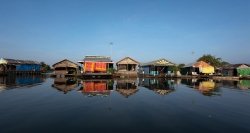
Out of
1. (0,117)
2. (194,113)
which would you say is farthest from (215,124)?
(0,117)

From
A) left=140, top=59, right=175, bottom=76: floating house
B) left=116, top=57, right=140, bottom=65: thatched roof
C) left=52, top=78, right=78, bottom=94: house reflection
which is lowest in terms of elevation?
left=52, top=78, right=78, bottom=94: house reflection

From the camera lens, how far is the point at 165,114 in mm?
14641

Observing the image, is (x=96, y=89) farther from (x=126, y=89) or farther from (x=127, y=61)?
(x=127, y=61)

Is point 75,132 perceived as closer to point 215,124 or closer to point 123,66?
point 215,124

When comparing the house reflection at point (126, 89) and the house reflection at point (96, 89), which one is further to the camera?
the house reflection at point (126, 89)

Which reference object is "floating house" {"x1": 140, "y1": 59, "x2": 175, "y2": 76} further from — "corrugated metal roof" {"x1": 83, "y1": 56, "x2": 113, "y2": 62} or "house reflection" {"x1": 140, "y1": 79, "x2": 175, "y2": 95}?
"house reflection" {"x1": 140, "y1": 79, "x2": 175, "y2": 95}

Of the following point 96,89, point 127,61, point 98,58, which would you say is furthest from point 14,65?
point 96,89

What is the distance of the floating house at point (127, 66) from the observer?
58.2 meters

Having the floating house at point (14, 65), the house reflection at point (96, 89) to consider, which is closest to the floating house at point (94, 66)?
the house reflection at point (96, 89)

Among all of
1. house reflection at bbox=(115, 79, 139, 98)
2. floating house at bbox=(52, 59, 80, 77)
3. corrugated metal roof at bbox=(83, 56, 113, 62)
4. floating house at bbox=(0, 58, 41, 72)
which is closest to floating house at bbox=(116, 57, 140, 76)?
corrugated metal roof at bbox=(83, 56, 113, 62)

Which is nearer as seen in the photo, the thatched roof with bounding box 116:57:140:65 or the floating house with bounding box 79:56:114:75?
the floating house with bounding box 79:56:114:75

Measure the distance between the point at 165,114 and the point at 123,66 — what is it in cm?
4636

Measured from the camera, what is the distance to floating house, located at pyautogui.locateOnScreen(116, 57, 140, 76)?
58250mm

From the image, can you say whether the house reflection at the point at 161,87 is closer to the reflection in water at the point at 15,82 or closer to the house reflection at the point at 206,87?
the house reflection at the point at 206,87
